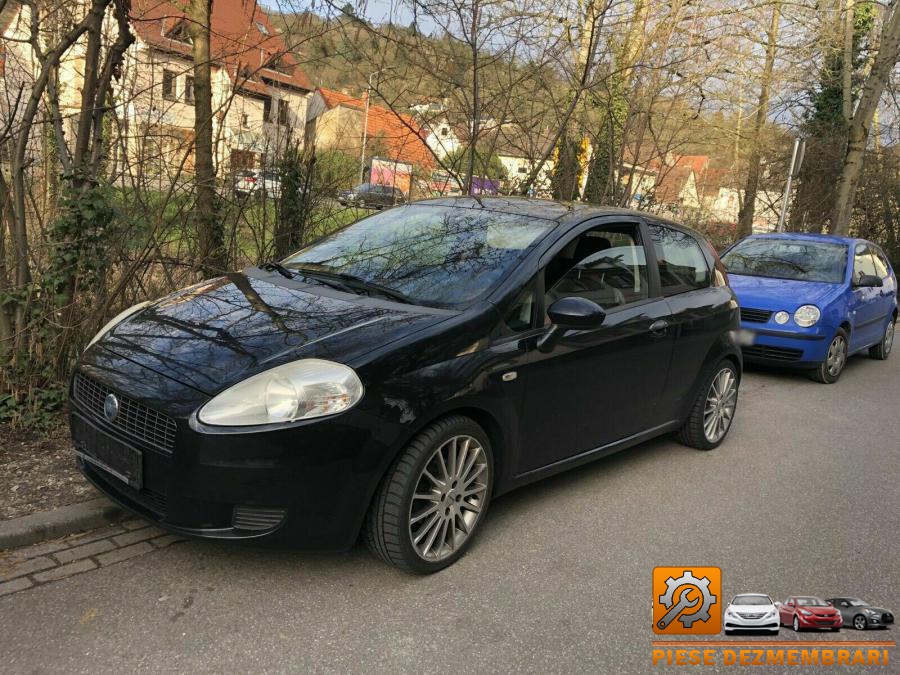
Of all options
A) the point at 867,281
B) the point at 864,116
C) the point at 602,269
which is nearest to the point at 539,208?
the point at 602,269

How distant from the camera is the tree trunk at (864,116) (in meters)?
15.7

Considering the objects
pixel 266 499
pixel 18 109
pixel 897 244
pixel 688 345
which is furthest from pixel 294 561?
pixel 897 244

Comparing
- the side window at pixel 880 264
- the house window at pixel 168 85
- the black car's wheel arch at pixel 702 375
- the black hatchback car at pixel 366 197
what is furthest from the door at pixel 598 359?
the side window at pixel 880 264

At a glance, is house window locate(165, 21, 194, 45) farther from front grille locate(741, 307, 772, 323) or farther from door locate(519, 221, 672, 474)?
front grille locate(741, 307, 772, 323)

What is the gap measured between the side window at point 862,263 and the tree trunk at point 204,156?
7.22 m

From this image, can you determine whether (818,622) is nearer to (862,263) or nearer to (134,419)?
(134,419)

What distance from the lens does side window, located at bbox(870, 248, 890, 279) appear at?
384 inches

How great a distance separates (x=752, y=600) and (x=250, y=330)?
2.59 meters

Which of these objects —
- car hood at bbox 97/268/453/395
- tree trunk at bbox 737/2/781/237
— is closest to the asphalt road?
car hood at bbox 97/268/453/395

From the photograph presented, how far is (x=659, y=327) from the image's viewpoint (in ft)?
14.9

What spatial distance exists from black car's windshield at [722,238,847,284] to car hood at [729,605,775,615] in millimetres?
6379

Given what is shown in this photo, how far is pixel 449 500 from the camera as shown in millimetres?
3367

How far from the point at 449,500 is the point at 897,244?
20.5 metres

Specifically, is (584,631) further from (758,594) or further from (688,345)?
(688,345)
